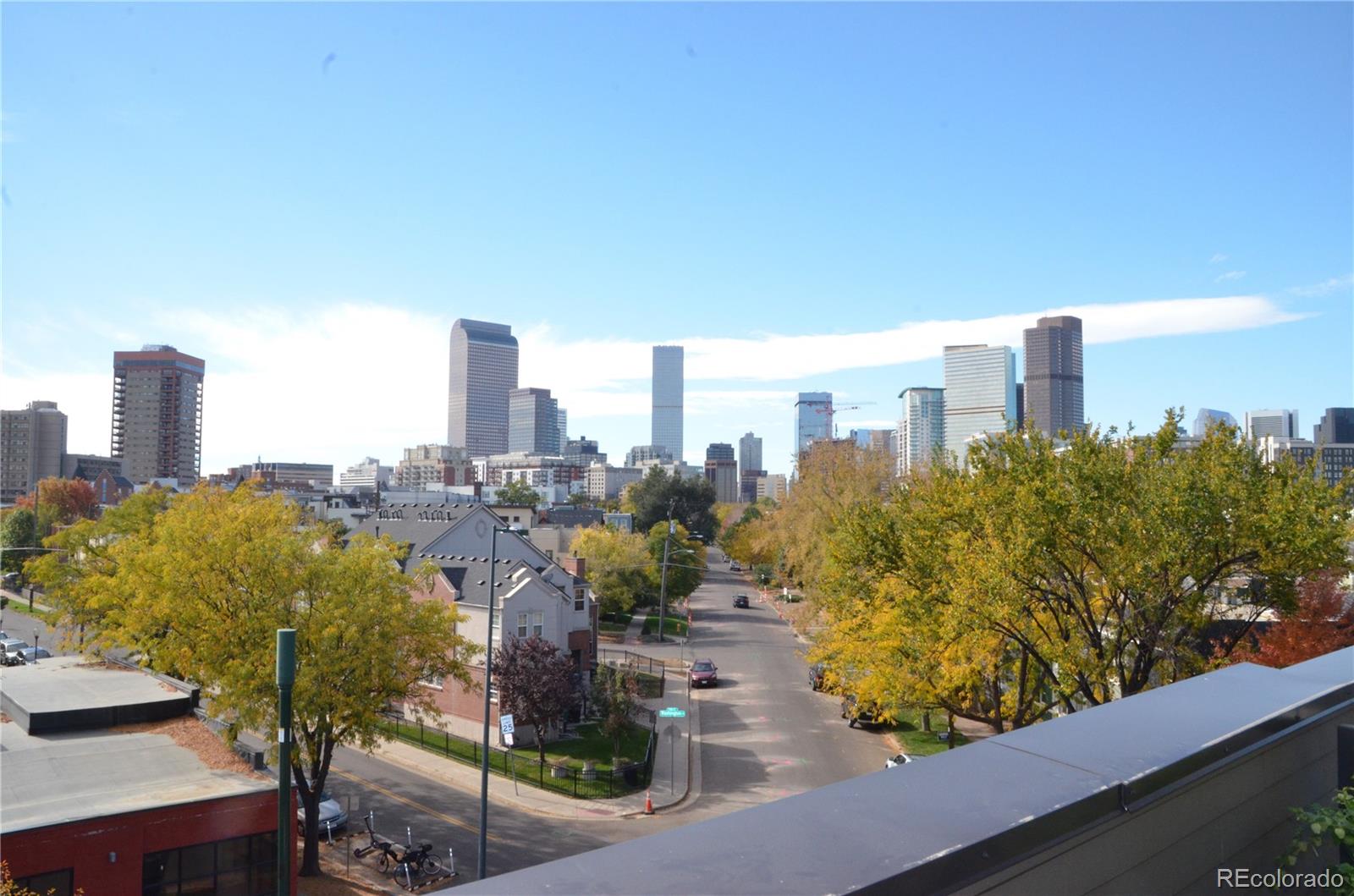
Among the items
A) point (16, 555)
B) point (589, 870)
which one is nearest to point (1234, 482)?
point (589, 870)

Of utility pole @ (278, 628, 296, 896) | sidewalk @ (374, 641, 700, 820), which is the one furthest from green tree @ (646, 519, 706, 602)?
utility pole @ (278, 628, 296, 896)

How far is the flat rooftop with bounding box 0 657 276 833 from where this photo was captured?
53.9 feet

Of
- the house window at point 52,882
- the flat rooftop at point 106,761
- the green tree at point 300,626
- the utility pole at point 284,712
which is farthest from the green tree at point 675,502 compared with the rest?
the utility pole at point 284,712

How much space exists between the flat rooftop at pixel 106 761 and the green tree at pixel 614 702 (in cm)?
1438

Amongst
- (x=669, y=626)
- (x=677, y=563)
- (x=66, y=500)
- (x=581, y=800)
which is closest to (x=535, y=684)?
(x=581, y=800)

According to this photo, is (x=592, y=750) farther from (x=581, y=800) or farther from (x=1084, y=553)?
(x=1084, y=553)

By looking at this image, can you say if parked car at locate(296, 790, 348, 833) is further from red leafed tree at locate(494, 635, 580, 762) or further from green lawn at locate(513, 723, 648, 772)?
green lawn at locate(513, 723, 648, 772)

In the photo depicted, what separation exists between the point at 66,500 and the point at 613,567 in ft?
240

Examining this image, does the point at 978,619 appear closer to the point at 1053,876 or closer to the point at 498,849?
the point at 498,849

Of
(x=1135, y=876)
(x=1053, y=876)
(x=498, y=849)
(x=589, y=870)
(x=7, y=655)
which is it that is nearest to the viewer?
(x=589, y=870)

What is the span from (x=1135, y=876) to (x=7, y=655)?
5475 cm

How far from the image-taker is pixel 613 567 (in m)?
61.6

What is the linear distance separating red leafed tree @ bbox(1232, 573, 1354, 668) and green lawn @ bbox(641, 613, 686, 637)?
139 ft

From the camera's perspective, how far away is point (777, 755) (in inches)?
1287
